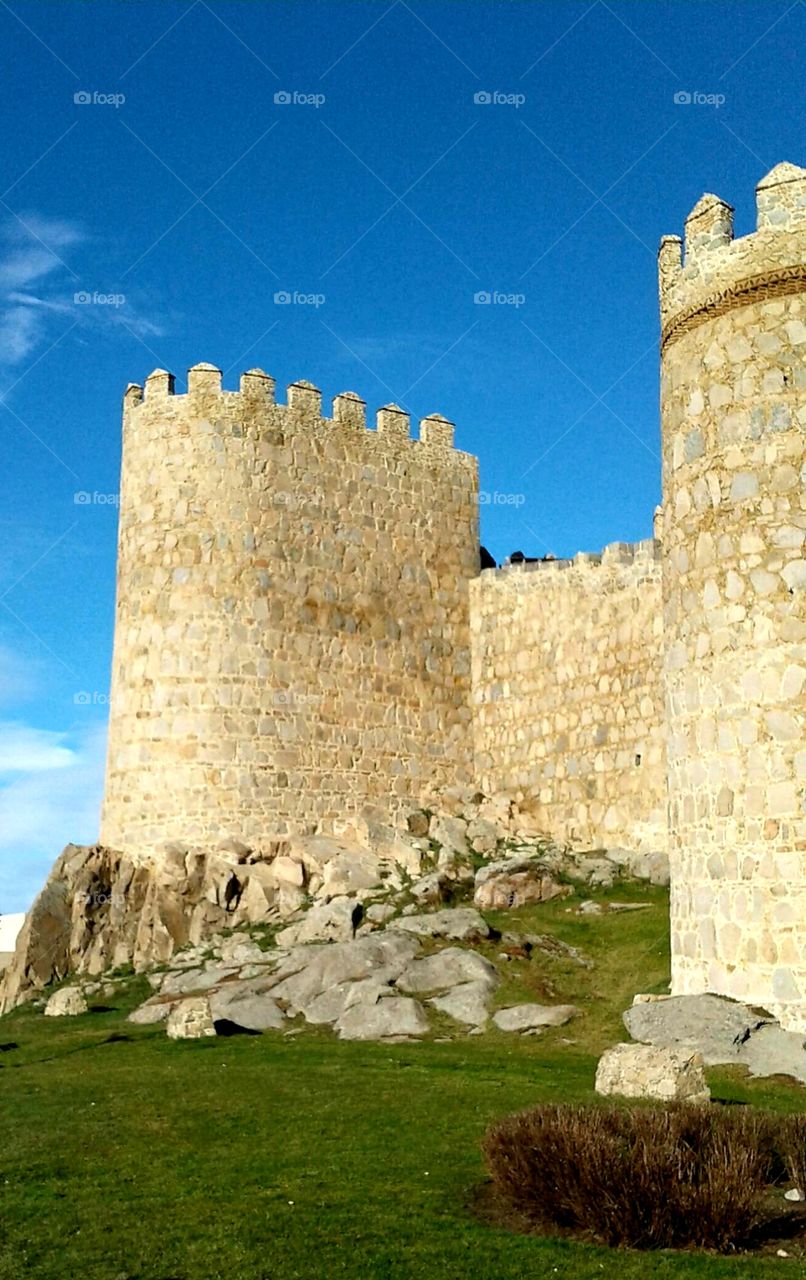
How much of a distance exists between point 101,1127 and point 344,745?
53.8 ft

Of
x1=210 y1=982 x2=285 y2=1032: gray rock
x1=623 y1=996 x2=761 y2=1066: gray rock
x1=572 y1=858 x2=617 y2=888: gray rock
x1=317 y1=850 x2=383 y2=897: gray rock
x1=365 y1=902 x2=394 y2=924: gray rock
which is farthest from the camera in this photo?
x1=317 y1=850 x2=383 y2=897: gray rock

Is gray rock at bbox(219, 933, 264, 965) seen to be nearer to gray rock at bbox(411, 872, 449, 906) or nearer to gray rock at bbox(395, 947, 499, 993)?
gray rock at bbox(411, 872, 449, 906)

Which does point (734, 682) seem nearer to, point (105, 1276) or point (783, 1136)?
point (783, 1136)

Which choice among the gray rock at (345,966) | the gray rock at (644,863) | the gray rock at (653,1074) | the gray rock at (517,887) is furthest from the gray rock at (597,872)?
the gray rock at (653,1074)

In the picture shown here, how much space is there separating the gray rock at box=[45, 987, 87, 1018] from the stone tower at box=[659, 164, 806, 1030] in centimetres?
1045

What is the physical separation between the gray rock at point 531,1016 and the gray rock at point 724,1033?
170cm

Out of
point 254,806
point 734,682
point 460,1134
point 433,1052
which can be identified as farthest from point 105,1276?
point 254,806

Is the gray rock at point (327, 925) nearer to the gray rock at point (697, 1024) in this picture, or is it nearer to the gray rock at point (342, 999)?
the gray rock at point (342, 999)

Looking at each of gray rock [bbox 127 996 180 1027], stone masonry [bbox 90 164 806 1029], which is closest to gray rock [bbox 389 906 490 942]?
gray rock [bbox 127 996 180 1027]

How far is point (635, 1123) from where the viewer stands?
1027 centimetres

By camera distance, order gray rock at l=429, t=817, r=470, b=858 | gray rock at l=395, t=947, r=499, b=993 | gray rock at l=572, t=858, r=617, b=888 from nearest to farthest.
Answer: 1. gray rock at l=395, t=947, r=499, b=993
2. gray rock at l=572, t=858, r=617, b=888
3. gray rock at l=429, t=817, r=470, b=858

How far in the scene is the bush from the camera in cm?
938

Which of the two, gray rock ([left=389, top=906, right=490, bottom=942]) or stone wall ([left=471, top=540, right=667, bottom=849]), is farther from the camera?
stone wall ([left=471, top=540, right=667, bottom=849])

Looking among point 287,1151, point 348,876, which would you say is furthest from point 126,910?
point 287,1151
